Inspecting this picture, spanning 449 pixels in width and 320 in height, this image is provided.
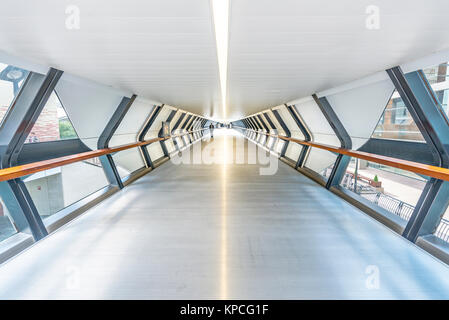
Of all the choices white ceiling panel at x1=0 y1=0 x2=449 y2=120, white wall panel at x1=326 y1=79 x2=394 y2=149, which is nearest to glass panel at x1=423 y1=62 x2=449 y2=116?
white ceiling panel at x1=0 y1=0 x2=449 y2=120

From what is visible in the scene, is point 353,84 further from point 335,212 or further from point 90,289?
point 90,289

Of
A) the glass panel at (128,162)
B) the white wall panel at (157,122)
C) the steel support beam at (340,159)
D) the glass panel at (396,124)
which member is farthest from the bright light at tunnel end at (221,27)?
the white wall panel at (157,122)

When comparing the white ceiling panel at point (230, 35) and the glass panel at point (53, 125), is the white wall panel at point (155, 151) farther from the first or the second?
the white ceiling panel at point (230, 35)

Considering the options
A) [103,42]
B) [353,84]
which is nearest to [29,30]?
[103,42]

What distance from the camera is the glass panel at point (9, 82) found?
2.81 meters

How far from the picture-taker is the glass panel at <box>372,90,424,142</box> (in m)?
3.34

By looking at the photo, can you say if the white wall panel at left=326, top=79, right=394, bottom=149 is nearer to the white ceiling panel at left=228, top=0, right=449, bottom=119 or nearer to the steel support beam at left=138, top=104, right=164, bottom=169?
the white ceiling panel at left=228, top=0, right=449, bottom=119

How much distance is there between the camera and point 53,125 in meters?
3.97

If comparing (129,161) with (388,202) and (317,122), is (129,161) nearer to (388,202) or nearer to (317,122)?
(317,122)

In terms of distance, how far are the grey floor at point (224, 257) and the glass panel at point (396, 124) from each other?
4.36 ft

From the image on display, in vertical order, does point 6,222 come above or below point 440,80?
below

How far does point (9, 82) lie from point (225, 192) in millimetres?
3417

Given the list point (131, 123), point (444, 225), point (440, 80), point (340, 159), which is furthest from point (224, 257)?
point (131, 123)

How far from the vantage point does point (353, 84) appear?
12.6 feet
